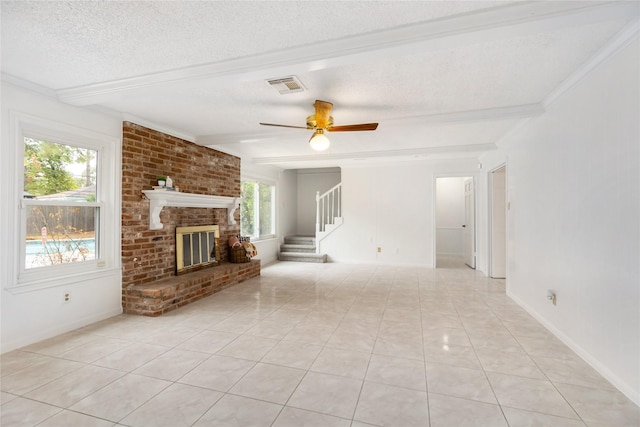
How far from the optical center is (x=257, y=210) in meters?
7.42

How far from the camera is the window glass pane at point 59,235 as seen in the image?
3.01m

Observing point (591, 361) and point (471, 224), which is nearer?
point (591, 361)

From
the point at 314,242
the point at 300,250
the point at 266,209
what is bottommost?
the point at 300,250

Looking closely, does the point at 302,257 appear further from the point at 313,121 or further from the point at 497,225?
the point at 313,121

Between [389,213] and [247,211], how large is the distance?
10.9 feet

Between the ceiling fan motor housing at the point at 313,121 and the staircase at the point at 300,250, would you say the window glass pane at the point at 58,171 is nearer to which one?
the ceiling fan motor housing at the point at 313,121

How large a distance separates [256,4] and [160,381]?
102 inches

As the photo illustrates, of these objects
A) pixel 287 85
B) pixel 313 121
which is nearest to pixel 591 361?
pixel 313 121

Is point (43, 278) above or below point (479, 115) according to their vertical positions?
below

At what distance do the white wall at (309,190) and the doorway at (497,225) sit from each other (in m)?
4.53

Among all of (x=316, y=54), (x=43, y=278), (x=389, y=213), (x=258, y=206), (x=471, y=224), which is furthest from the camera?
(x=258, y=206)

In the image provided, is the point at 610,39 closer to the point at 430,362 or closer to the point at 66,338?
the point at 430,362

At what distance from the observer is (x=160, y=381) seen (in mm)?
2258

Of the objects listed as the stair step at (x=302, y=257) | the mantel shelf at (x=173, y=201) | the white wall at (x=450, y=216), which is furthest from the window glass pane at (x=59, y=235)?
the white wall at (x=450, y=216)
